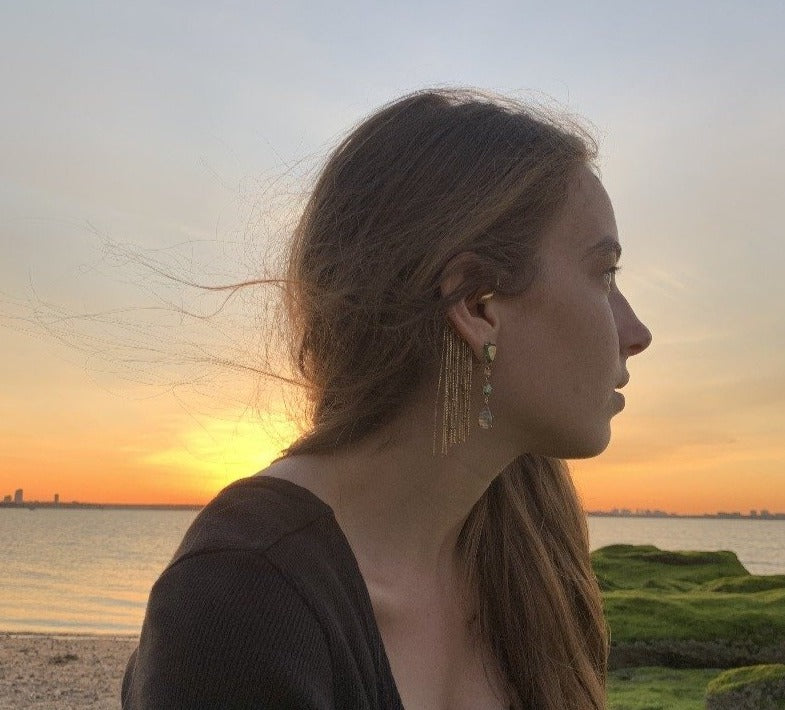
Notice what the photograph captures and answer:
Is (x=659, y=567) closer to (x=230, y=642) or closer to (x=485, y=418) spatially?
(x=485, y=418)

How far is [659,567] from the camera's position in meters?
14.6

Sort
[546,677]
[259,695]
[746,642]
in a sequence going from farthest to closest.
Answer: [746,642]
[546,677]
[259,695]

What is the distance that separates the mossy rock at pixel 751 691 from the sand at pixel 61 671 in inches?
341

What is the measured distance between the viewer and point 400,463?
2.03 metres

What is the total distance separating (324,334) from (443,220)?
0.39 metres

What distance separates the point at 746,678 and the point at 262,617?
5.50 meters

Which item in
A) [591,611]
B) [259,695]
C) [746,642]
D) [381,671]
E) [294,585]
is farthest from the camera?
[746,642]

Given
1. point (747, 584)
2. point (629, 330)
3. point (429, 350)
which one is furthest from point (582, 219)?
point (747, 584)

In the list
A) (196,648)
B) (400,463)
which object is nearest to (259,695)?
(196,648)

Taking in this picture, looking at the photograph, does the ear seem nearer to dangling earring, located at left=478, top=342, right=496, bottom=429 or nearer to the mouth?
dangling earring, located at left=478, top=342, right=496, bottom=429

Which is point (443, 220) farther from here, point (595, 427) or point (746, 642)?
point (746, 642)

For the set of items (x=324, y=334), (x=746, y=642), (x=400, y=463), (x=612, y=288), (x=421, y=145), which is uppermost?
(x=421, y=145)

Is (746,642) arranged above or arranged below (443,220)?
below

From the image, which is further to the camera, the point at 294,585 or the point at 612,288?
the point at 612,288
